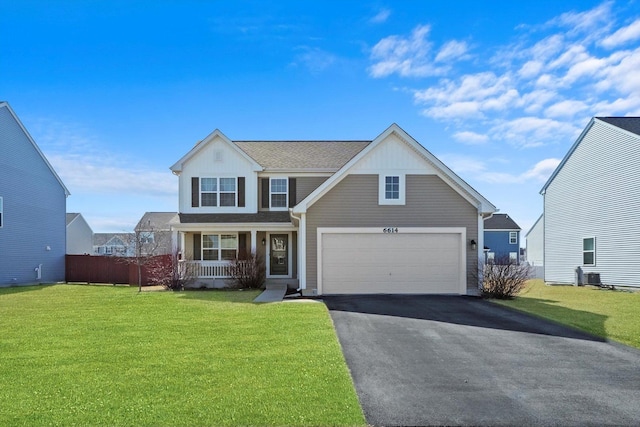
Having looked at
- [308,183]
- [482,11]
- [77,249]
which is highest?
[482,11]

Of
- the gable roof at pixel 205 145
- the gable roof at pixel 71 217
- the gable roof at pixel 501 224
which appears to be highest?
the gable roof at pixel 205 145

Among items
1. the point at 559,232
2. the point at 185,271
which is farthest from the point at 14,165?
the point at 559,232

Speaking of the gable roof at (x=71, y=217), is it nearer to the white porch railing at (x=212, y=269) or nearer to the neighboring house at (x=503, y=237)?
the white porch railing at (x=212, y=269)

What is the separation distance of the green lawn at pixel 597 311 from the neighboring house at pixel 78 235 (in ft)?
144

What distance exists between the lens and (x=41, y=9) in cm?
1508

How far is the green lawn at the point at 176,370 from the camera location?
17.9 ft

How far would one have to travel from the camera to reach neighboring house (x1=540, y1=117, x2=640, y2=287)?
21531mm

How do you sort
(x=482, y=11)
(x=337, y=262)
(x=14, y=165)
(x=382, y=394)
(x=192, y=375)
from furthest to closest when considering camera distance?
1. (x=14, y=165)
2. (x=337, y=262)
3. (x=482, y=11)
4. (x=192, y=375)
5. (x=382, y=394)

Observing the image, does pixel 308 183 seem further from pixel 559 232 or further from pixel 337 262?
pixel 559 232

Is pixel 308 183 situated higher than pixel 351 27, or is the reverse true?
pixel 351 27

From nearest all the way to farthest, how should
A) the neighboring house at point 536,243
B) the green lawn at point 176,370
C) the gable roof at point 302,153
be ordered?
the green lawn at point 176,370 → the gable roof at point 302,153 → the neighboring house at point 536,243

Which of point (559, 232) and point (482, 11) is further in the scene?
point (559, 232)

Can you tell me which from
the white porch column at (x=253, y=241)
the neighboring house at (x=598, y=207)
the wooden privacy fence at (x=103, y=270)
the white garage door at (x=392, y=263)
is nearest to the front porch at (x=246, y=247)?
the white porch column at (x=253, y=241)

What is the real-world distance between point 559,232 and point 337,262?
17325mm
